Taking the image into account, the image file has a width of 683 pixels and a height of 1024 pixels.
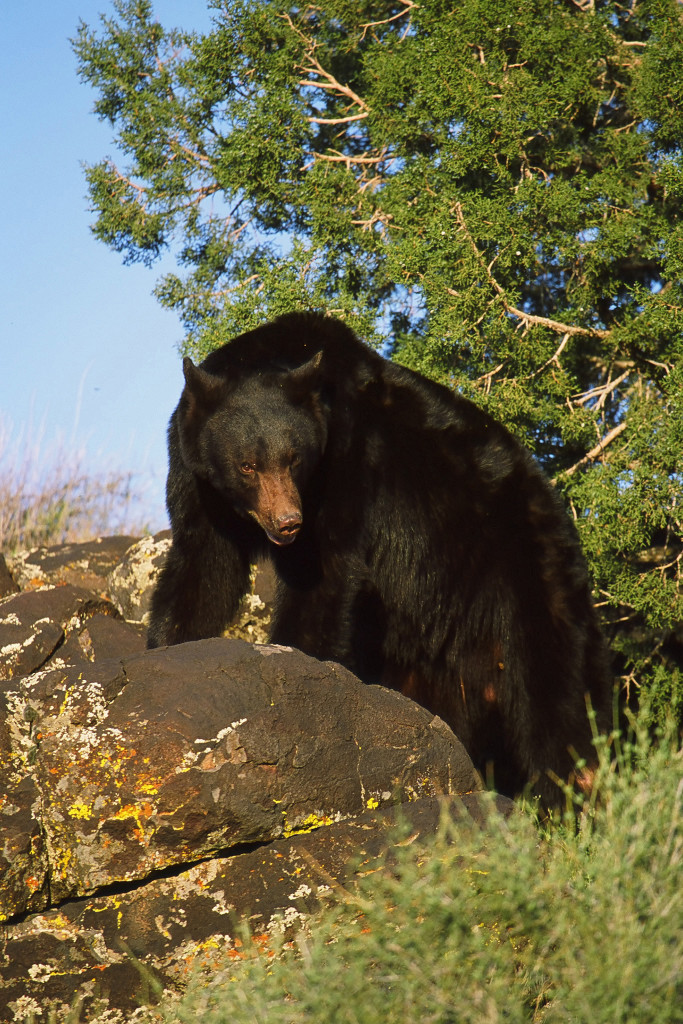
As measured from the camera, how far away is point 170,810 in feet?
10.7

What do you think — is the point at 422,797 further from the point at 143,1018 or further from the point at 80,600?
the point at 80,600

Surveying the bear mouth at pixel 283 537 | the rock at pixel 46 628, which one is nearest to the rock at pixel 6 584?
the rock at pixel 46 628

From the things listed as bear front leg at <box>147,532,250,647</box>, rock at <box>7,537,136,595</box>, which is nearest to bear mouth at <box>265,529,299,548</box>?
bear front leg at <box>147,532,250,647</box>

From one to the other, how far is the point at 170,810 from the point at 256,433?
1.88 meters

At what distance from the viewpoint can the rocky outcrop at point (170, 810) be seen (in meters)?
3.25

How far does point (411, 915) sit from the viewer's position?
9.14 ft

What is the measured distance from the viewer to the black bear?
4.61 metres

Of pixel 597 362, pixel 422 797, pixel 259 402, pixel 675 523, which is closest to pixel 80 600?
pixel 259 402

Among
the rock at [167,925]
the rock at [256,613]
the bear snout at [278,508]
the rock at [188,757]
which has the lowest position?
the rock at [167,925]

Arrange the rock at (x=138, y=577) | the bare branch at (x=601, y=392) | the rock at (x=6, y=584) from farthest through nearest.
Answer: the bare branch at (x=601, y=392) < the rock at (x=6, y=584) < the rock at (x=138, y=577)

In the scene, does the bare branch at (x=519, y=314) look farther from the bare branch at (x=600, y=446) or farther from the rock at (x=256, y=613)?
the rock at (x=256, y=613)

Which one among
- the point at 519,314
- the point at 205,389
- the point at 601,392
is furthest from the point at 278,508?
the point at 601,392

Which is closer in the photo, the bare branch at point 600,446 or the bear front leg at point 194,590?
the bear front leg at point 194,590

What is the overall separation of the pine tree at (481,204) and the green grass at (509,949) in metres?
4.12
